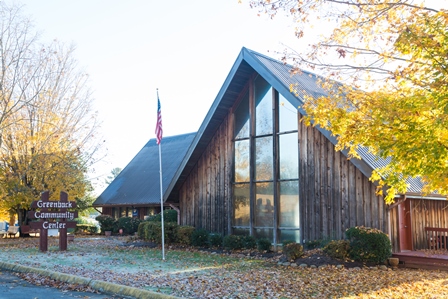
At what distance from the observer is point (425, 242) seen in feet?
58.5

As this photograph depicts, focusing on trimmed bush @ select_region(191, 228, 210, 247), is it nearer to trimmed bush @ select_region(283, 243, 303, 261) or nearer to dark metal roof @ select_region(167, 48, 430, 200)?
dark metal roof @ select_region(167, 48, 430, 200)

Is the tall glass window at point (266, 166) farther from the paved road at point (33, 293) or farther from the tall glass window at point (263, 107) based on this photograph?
the paved road at point (33, 293)

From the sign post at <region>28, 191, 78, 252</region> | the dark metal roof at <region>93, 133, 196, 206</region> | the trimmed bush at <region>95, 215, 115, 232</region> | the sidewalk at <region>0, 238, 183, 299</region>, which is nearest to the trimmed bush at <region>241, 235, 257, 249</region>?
the sidewalk at <region>0, 238, 183, 299</region>

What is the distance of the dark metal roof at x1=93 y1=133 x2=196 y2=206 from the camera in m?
32.1

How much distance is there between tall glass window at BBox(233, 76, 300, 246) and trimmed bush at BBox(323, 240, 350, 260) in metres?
2.99

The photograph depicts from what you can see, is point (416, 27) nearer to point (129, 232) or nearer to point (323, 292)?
point (323, 292)

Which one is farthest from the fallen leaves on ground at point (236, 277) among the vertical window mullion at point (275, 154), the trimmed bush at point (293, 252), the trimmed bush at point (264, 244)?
the vertical window mullion at point (275, 154)

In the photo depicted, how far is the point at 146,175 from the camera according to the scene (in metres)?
35.2

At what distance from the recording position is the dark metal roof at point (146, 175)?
32.1 meters

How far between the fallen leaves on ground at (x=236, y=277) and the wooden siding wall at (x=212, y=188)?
3262mm

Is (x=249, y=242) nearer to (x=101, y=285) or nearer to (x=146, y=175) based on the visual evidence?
(x=101, y=285)

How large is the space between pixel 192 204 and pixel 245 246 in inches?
163

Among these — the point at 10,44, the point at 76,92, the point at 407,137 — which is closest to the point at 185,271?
the point at 407,137

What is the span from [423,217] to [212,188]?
27.9 feet
